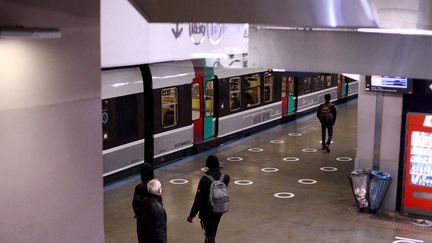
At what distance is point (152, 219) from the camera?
24.6 ft

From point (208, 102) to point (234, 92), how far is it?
1.36m

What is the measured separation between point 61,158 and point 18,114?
0.82 m

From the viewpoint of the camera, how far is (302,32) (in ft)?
27.0

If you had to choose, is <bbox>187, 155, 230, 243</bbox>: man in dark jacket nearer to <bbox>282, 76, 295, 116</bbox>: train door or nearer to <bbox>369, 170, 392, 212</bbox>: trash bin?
<bbox>369, 170, 392, 212</bbox>: trash bin

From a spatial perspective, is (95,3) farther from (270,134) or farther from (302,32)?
(270,134)

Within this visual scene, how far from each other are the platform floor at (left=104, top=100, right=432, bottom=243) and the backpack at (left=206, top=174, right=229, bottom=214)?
206 cm

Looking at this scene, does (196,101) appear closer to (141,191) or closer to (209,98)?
(209,98)

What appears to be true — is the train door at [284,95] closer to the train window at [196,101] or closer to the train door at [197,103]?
the train door at [197,103]

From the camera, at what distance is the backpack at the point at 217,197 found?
834cm

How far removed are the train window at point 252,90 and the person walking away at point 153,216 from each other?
42.4 ft

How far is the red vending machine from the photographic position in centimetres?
1146

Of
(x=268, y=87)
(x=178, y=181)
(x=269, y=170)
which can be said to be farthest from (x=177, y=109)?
(x=268, y=87)

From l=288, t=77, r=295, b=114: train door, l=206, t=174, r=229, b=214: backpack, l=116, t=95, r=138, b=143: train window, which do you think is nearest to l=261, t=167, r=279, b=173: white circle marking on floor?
l=116, t=95, r=138, b=143: train window

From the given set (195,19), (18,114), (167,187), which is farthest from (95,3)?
(167,187)
